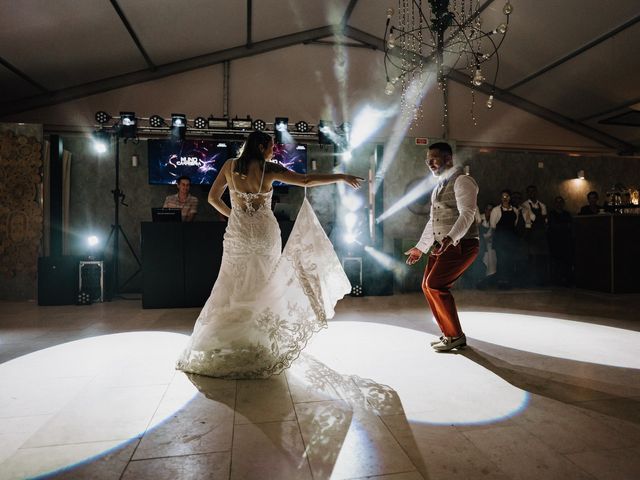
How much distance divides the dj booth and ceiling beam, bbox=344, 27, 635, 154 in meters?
5.55

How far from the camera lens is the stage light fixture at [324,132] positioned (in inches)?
276

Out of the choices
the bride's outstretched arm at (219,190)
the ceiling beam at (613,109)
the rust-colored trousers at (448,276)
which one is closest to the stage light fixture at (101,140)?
the bride's outstretched arm at (219,190)

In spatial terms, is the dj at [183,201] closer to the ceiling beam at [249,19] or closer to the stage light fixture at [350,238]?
the stage light fixture at [350,238]

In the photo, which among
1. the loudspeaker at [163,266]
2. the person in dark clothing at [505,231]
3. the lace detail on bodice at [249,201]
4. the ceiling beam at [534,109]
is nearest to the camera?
the lace detail on bodice at [249,201]

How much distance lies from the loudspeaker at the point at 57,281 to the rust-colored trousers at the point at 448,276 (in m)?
5.10

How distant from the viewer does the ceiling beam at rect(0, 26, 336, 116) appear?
7141 mm

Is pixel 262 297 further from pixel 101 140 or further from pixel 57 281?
pixel 101 140

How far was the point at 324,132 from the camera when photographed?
23.1 feet

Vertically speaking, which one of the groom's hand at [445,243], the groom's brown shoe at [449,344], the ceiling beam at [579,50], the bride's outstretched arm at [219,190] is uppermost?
the ceiling beam at [579,50]

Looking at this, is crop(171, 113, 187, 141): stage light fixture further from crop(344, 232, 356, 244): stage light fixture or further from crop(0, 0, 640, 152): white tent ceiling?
crop(344, 232, 356, 244): stage light fixture

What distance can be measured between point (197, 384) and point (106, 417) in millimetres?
542

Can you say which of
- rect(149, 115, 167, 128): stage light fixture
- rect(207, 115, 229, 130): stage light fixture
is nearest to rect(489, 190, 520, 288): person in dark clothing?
rect(207, 115, 229, 130): stage light fixture

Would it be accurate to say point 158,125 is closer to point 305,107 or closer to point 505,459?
point 305,107
